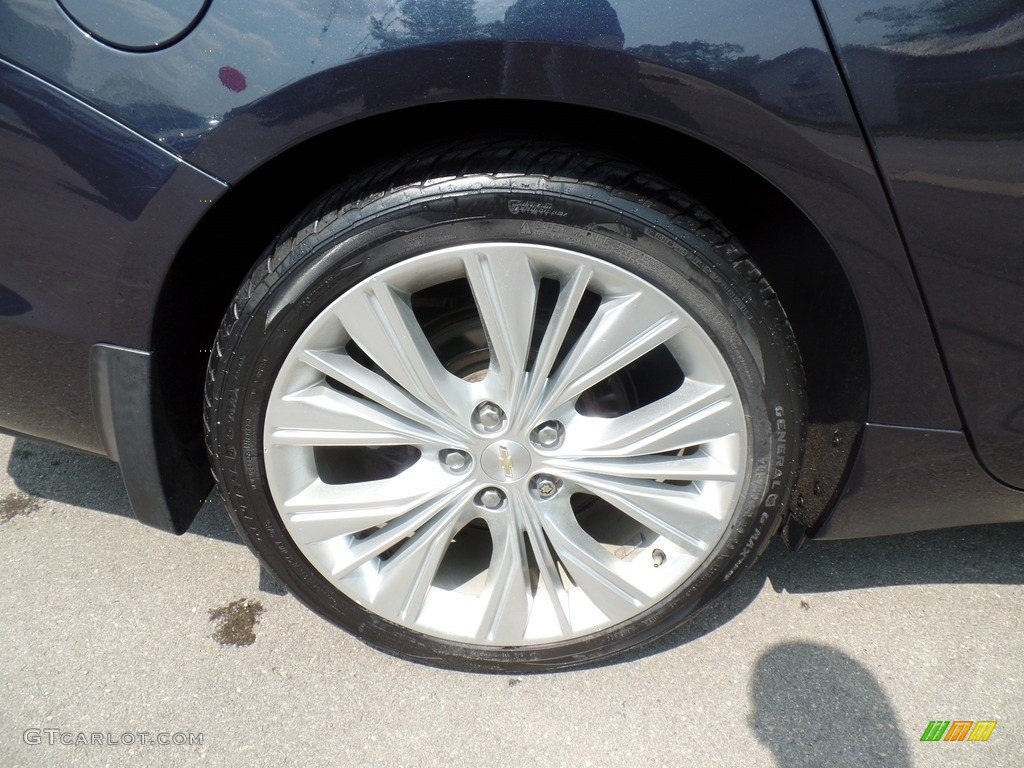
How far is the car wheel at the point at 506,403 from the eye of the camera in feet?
4.17

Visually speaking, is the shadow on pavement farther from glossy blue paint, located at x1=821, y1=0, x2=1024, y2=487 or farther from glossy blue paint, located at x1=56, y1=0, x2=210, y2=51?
glossy blue paint, located at x1=56, y1=0, x2=210, y2=51

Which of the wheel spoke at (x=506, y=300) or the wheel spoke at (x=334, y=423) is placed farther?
the wheel spoke at (x=334, y=423)

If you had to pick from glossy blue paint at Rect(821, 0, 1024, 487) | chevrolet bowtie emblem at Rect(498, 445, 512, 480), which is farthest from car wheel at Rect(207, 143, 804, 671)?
glossy blue paint at Rect(821, 0, 1024, 487)

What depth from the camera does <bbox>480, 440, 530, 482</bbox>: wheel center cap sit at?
1438 mm

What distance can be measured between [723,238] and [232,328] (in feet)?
2.99

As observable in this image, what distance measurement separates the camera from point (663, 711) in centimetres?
162

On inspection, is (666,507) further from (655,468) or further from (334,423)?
(334,423)

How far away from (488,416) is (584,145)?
1.75 ft

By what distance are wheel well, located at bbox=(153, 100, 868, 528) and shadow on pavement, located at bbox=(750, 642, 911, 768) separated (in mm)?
369

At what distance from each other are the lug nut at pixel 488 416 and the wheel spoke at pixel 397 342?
5cm

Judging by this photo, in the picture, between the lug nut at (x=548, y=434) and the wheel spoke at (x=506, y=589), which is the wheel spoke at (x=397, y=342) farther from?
the wheel spoke at (x=506, y=589)

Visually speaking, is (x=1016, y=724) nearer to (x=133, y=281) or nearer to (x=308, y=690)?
(x=308, y=690)

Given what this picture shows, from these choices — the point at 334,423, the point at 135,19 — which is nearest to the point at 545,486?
the point at 334,423

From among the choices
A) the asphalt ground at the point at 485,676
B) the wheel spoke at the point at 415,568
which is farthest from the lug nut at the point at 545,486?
the asphalt ground at the point at 485,676
